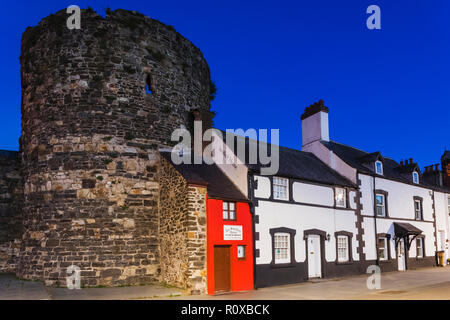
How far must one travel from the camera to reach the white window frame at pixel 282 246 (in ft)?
59.7

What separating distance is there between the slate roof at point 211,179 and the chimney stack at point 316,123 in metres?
9.48

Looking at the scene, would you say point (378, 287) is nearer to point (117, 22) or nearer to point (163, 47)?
point (163, 47)

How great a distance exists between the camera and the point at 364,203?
23547 mm

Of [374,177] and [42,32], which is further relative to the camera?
[374,177]

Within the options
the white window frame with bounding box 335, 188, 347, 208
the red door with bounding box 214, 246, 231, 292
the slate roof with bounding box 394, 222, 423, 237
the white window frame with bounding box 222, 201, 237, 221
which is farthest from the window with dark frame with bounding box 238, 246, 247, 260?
the slate roof with bounding box 394, 222, 423, 237

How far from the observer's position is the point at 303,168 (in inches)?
857

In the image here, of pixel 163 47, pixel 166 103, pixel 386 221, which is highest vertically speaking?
pixel 163 47

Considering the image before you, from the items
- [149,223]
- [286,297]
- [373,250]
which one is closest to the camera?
[286,297]

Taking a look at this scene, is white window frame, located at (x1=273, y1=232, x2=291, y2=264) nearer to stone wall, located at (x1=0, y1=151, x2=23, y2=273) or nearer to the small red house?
the small red house

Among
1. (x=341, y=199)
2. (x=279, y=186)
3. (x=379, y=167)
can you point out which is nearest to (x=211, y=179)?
(x=279, y=186)

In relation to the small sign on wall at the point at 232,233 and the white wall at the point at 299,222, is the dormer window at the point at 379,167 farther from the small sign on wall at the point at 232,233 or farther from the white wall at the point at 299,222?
the small sign on wall at the point at 232,233

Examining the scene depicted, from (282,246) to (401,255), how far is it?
10951mm

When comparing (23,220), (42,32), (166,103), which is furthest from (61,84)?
(23,220)

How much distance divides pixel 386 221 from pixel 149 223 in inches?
579
